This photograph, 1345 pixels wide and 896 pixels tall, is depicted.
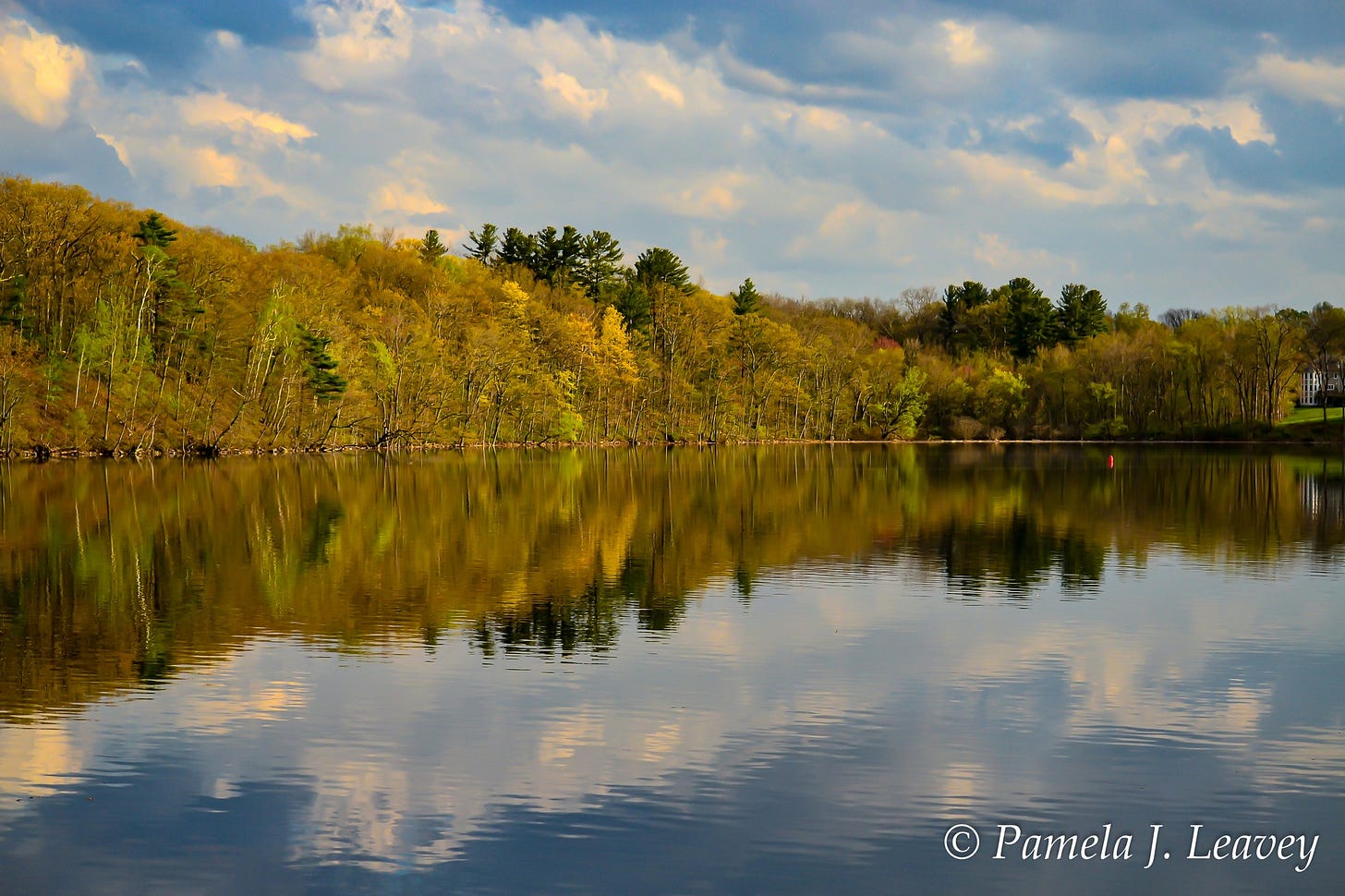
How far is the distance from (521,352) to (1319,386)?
403ft

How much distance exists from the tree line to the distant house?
6053 mm

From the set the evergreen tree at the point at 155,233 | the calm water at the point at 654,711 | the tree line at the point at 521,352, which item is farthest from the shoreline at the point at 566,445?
the calm water at the point at 654,711

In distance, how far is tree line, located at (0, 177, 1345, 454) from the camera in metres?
79.3

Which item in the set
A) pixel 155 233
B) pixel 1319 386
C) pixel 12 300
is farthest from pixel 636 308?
pixel 1319 386

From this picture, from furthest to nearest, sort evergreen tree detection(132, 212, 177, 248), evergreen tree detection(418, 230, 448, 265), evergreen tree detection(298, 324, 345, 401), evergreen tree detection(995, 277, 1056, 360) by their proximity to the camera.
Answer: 1. evergreen tree detection(995, 277, 1056, 360)
2. evergreen tree detection(418, 230, 448, 265)
3. evergreen tree detection(298, 324, 345, 401)
4. evergreen tree detection(132, 212, 177, 248)

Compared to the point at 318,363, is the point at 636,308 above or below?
above

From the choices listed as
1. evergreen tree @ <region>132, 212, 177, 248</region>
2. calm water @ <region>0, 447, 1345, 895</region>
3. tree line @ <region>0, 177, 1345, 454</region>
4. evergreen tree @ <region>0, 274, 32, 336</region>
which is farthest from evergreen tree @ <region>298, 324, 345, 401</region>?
calm water @ <region>0, 447, 1345, 895</region>

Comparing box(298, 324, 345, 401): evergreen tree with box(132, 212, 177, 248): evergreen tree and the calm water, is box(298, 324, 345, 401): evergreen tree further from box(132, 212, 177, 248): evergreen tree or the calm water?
the calm water

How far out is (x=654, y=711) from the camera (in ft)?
45.4

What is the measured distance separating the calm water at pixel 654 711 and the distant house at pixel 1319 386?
125m

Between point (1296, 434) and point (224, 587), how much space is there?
12978 cm

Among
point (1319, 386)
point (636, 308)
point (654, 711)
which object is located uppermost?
point (636, 308)

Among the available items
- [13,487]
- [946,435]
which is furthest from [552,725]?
[946,435]

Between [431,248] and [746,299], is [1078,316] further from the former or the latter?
[431,248]
